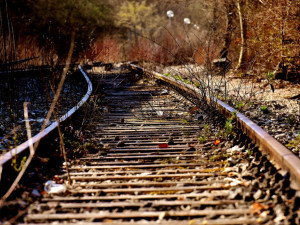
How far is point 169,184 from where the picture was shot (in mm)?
2691

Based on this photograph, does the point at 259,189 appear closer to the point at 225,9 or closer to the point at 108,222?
the point at 108,222

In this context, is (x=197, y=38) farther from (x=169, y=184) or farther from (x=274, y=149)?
(x=169, y=184)

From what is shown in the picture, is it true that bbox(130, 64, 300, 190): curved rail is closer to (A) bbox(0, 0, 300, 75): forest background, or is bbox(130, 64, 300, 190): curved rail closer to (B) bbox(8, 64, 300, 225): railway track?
(B) bbox(8, 64, 300, 225): railway track

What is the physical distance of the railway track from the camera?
2.10 meters

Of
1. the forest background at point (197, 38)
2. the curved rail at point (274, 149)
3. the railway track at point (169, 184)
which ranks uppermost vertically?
the forest background at point (197, 38)

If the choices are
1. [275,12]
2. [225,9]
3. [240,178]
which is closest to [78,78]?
[225,9]

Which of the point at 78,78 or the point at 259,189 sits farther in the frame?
the point at 78,78

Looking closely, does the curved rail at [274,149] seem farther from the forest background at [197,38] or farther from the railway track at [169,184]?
the forest background at [197,38]

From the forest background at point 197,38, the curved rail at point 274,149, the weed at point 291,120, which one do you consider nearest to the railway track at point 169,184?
the curved rail at point 274,149

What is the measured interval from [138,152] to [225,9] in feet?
30.6

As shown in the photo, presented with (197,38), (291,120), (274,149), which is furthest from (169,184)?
(197,38)

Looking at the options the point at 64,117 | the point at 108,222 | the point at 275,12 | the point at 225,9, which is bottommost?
the point at 108,222

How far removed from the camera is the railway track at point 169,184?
210 cm

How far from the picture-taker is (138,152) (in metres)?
3.66
